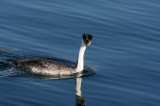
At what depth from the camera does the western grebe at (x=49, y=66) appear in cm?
1811

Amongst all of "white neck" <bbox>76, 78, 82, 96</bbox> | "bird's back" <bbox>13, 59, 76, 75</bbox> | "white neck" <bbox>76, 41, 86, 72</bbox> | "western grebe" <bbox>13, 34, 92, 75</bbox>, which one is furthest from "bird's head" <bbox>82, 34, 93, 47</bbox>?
"white neck" <bbox>76, 78, 82, 96</bbox>

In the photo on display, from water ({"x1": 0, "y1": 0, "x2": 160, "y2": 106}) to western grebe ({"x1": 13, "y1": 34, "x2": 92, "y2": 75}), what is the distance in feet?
1.87

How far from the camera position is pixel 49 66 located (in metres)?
18.3

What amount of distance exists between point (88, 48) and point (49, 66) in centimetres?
340

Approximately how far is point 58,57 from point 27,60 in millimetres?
1841

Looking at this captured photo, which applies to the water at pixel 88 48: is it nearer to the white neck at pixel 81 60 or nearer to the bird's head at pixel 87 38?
the white neck at pixel 81 60

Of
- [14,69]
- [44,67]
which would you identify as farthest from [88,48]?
[14,69]

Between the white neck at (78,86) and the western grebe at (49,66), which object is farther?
the western grebe at (49,66)

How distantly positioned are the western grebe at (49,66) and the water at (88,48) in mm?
570

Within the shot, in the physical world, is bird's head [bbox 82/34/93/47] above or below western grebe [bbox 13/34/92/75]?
above

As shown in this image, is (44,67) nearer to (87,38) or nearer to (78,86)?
(78,86)

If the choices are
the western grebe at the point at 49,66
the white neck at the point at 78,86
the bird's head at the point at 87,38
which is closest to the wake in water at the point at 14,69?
the western grebe at the point at 49,66

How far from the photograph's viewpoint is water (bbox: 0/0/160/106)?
15.8m

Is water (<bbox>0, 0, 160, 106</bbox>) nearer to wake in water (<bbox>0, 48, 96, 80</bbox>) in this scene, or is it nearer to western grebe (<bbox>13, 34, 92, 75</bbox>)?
wake in water (<bbox>0, 48, 96, 80</bbox>)
